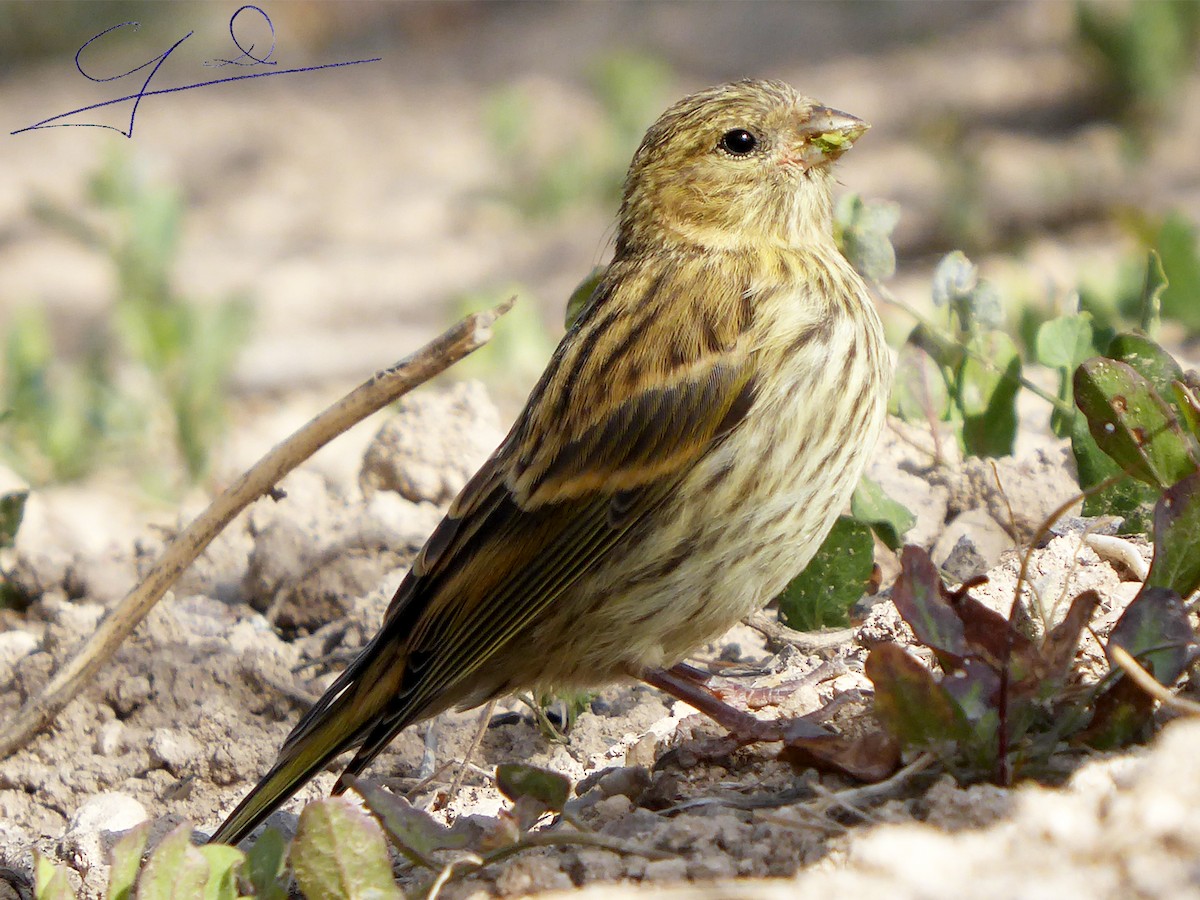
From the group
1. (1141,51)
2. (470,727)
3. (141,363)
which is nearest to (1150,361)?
(470,727)

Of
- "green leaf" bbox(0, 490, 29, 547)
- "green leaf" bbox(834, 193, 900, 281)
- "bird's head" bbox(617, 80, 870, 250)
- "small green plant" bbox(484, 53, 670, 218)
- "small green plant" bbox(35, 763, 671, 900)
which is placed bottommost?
"small green plant" bbox(35, 763, 671, 900)

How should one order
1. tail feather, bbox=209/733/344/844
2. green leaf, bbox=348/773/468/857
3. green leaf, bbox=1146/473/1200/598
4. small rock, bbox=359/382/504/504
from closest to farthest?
1. green leaf, bbox=348/773/468/857
2. green leaf, bbox=1146/473/1200/598
3. tail feather, bbox=209/733/344/844
4. small rock, bbox=359/382/504/504

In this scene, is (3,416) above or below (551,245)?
below

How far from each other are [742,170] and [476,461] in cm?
117

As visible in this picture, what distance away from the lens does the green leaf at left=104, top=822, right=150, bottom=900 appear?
251cm

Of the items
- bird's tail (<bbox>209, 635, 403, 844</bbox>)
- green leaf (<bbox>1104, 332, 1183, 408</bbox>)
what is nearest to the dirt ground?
bird's tail (<bbox>209, 635, 403, 844</bbox>)

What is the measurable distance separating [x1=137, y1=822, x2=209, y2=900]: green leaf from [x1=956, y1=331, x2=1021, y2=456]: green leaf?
2.14m

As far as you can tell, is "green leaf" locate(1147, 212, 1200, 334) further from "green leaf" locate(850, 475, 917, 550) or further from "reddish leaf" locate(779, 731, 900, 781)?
"reddish leaf" locate(779, 731, 900, 781)

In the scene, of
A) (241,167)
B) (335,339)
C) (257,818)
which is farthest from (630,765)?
(241,167)

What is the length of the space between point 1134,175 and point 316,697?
5932mm

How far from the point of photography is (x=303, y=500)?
14.5 feet

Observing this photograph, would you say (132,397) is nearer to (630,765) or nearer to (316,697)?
(316,697)

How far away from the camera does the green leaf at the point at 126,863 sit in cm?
251

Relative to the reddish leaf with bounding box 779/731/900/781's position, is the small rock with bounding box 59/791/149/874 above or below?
below
